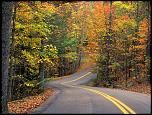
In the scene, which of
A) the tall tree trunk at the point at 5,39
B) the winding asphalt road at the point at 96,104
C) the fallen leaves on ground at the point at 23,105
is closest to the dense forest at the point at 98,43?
the fallen leaves on ground at the point at 23,105

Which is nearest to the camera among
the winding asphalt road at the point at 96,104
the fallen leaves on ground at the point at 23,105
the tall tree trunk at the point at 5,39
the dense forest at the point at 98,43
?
the winding asphalt road at the point at 96,104

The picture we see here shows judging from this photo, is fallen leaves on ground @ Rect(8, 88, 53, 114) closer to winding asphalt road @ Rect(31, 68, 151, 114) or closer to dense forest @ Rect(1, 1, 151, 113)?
winding asphalt road @ Rect(31, 68, 151, 114)

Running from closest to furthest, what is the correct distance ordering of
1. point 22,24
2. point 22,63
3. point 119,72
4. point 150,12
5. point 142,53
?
point 22,24, point 22,63, point 150,12, point 142,53, point 119,72

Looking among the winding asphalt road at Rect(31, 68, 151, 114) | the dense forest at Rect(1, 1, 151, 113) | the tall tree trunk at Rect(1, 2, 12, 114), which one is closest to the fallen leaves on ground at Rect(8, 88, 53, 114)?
the winding asphalt road at Rect(31, 68, 151, 114)

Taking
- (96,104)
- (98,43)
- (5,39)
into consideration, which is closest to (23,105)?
(96,104)

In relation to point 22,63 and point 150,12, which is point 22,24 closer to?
point 22,63

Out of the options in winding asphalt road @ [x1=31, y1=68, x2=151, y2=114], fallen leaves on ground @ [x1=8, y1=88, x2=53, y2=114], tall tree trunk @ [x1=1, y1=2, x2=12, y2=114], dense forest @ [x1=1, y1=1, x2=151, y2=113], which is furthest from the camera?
dense forest @ [x1=1, y1=1, x2=151, y2=113]

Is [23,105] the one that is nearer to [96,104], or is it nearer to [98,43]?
[96,104]

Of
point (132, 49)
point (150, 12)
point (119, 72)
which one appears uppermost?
point (150, 12)

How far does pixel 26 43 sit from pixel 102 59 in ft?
56.8

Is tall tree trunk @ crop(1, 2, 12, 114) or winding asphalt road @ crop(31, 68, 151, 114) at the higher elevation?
tall tree trunk @ crop(1, 2, 12, 114)

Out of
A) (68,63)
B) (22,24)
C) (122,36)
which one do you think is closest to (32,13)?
(22,24)

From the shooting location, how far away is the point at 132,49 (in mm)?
38375

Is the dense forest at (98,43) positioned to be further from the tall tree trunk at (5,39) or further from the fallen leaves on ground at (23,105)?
the tall tree trunk at (5,39)
